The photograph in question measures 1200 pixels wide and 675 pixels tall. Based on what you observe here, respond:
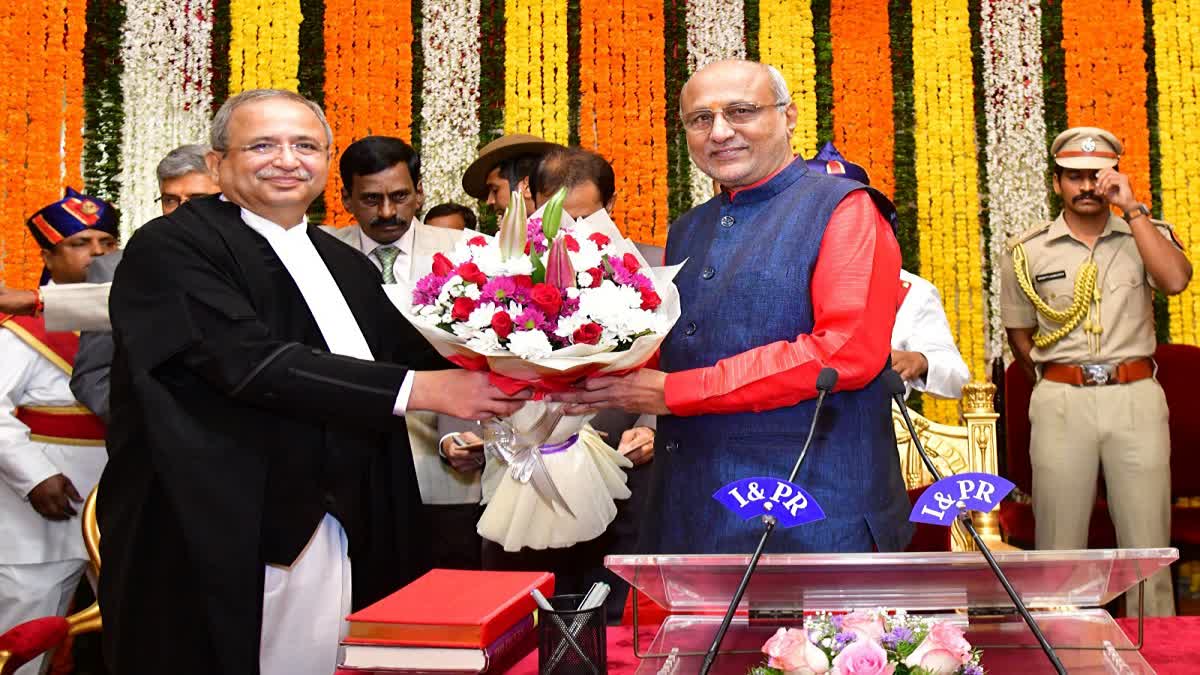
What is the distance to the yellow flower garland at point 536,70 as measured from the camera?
17.7ft

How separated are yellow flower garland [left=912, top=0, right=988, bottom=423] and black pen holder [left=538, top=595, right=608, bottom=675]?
13.5ft

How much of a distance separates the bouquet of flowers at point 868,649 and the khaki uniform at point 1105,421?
3.13m

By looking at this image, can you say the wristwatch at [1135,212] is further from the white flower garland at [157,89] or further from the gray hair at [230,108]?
the white flower garland at [157,89]

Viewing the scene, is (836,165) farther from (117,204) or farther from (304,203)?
(117,204)

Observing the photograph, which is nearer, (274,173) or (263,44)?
(274,173)

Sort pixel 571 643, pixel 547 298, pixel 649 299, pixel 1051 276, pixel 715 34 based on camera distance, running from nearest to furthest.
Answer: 1. pixel 571 643
2. pixel 547 298
3. pixel 649 299
4. pixel 1051 276
5. pixel 715 34

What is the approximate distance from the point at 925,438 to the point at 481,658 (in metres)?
2.12

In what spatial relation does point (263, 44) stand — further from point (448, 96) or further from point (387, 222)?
point (387, 222)

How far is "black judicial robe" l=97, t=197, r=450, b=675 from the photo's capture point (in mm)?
2016

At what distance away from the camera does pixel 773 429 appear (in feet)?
6.73

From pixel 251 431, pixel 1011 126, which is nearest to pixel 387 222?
pixel 251 431

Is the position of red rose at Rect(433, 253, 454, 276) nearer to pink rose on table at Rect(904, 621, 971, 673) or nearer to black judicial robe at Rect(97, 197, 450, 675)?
black judicial robe at Rect(97, 197, 450, 675)

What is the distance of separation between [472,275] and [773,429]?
58cm

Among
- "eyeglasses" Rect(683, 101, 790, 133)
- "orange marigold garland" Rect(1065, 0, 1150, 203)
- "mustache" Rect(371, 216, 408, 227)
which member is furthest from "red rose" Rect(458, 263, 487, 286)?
"orange marigold garland" Rect(1065, 0, 1150, 203)
